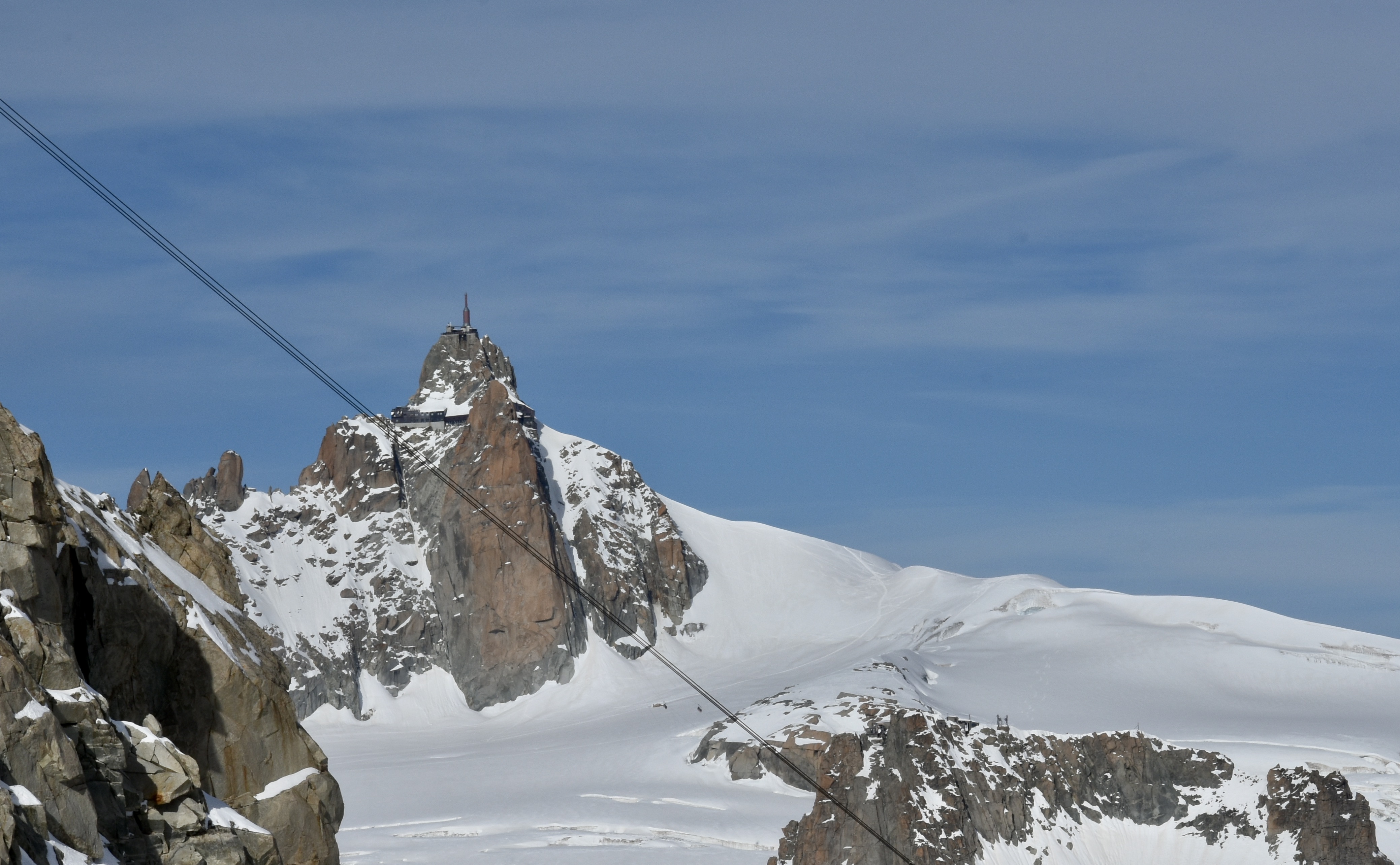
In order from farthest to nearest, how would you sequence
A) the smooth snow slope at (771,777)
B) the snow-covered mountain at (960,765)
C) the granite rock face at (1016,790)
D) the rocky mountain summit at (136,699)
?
the smooth snow slope at (771,777)
the snow-covered mountain at (960,765)
the granite rock face at (1016,790)
the rocky mountain summit at (136,699)

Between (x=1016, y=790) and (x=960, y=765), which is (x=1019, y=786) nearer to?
(x=1016, y=790)

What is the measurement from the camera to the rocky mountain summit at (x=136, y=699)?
78.4 feet

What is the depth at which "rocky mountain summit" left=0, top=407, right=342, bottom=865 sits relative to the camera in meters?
23.9

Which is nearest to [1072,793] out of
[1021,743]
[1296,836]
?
[1021,743]

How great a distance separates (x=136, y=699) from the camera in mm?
31594

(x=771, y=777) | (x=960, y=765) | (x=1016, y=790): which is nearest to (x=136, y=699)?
(x=960, y=765)

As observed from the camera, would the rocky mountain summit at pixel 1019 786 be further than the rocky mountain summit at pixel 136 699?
Yes

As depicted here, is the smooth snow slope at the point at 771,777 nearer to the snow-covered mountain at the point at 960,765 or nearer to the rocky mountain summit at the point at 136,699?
the snow-covered mountain at the point at 960,765

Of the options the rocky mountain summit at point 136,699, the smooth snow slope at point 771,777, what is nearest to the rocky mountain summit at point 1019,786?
the smooth snow slope at point 771,777

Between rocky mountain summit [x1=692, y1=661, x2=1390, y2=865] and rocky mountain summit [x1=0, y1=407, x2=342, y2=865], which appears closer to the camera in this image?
rocky mountain summit [x1=0, y1=407, x2=342, y2=865]

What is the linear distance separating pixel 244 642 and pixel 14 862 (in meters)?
14.4

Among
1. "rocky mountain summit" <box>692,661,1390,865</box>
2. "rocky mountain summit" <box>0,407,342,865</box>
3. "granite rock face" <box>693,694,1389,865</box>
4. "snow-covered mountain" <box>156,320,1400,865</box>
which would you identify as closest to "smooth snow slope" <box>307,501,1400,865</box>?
"snow-covered mountain" <box>156,320,1400,865</box>

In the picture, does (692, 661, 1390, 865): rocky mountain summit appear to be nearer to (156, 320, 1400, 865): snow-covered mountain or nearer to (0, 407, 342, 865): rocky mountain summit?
(156, 320, 1400, 865): snow-covered mountain

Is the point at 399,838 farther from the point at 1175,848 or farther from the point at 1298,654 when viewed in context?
the point at 1298,654
